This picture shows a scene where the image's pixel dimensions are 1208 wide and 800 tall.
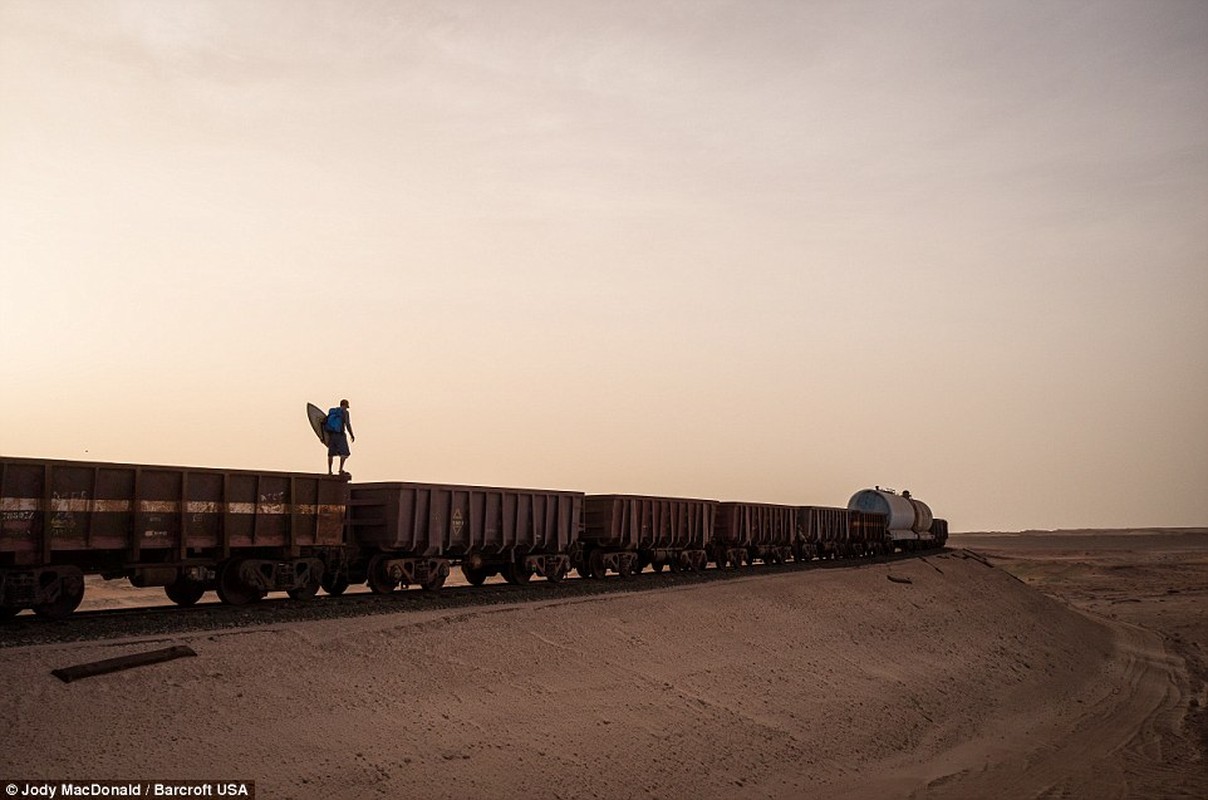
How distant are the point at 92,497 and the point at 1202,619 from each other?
47.3 metres

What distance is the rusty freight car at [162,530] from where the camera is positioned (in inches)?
625

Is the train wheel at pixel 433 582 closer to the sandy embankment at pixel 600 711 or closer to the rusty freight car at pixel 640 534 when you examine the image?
the sandy embankment at pixel 600 711

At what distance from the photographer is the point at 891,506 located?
60.6 m

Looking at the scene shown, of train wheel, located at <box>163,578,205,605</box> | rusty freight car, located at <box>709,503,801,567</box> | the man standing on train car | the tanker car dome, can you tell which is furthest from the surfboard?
the tanker car dome

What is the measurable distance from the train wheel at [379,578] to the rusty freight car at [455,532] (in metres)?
0.02

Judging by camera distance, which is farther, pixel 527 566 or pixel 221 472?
pixel 527 566

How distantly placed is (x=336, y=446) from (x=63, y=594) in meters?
6.90

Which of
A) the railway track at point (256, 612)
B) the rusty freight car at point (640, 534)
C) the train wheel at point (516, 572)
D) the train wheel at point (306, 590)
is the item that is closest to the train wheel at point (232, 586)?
the railway track at point (256, 612)

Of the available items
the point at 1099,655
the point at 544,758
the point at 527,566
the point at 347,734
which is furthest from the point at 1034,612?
the point at 347,734

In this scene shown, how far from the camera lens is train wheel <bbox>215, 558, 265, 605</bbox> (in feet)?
62.1

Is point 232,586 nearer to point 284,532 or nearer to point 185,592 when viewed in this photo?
point 185,592

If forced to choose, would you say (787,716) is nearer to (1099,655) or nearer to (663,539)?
(663,539)

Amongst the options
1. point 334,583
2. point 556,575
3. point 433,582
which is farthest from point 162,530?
point 556,575

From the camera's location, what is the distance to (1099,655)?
34062mm
